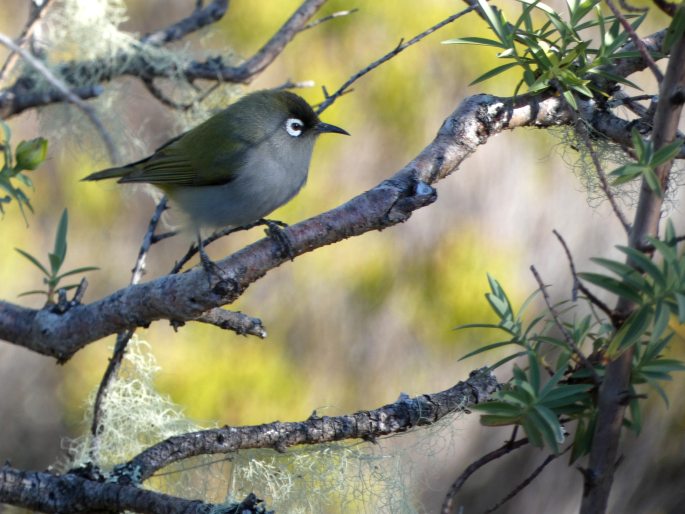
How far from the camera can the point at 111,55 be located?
7.97ft

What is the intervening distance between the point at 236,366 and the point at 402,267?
0.79m

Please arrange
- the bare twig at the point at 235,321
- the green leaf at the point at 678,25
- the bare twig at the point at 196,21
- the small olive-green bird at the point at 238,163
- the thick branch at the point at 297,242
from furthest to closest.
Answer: the bare twig at the point at 196,21 < the small olive-green bird at the point at 238,163 < the bare twig at the point at 235,321 < the thick branch at the point at 297,242 < the green leaf at the point at 678,25

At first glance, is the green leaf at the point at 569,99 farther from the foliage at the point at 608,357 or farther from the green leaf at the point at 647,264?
the green leaf at the point at 647,264

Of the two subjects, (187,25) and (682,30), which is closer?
(682,30)

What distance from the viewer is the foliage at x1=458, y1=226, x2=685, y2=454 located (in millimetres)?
787

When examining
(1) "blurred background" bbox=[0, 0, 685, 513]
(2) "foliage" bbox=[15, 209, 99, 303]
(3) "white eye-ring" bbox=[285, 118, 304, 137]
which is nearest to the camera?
(2) "foliage" bbox=[15, 209, 99, 303]

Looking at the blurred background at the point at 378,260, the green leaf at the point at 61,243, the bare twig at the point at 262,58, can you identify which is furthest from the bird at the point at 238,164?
the blurred background at the point at 378,260

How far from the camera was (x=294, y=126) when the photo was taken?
2.10 meters

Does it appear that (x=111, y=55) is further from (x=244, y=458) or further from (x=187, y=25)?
(x=244, y=458)

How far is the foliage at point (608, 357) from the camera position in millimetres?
787

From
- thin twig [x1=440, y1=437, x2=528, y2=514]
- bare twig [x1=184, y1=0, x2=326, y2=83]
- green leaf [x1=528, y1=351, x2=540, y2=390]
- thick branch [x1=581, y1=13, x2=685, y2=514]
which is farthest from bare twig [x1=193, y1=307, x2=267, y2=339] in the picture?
bare twig [x1=184, y1=0, x2=326, y2=83]

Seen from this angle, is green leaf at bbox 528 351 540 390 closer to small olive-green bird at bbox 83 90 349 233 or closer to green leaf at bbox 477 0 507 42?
green leaf at bbox 477 0 507 42

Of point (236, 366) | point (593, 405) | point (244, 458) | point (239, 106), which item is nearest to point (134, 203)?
point (236, 366)

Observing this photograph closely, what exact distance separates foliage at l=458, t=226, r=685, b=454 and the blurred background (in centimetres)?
233
